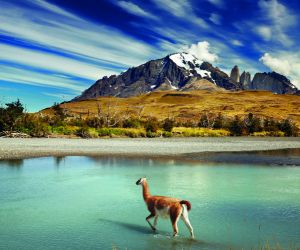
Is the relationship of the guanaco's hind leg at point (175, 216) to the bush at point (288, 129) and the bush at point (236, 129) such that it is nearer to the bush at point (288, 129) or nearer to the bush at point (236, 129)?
the bush at point (236, 129)

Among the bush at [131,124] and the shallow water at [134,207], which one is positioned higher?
the bush at [131,124]

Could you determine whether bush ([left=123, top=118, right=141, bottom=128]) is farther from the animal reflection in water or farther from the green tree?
the animal reflection in water

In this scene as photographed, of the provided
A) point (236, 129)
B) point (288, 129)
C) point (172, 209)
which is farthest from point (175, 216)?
point (288, 129)

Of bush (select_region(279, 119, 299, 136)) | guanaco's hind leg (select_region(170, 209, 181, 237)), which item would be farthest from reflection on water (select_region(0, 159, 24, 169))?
bush (select_region(279, 119, 299, 136))

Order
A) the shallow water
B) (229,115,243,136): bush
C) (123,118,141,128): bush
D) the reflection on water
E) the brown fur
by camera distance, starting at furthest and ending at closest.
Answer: (229,115,243,136): bush < (123,118,141,128): bush < the reflection on water < the shallow water < the brown fur

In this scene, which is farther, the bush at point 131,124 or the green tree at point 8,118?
the bush at point 131,124

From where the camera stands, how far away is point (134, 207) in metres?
12.9

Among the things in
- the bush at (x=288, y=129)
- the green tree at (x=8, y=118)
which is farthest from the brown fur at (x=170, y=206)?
the bush at (x=288, y=129)

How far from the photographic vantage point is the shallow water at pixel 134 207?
366 inches

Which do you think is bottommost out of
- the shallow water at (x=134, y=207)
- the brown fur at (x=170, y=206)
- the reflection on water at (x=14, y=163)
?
the shallow water at (x=134, y=207)

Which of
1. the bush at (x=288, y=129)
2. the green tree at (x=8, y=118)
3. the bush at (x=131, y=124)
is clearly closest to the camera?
the green tree at (x=8, y=118)

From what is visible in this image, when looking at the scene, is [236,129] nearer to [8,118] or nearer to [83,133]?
[83,133]

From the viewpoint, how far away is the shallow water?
930cm

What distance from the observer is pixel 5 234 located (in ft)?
31.6
